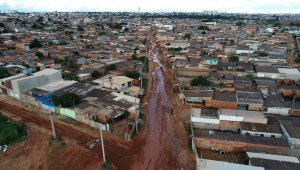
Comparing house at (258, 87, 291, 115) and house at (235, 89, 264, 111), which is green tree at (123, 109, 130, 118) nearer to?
house at (235, 89, 264, 111)

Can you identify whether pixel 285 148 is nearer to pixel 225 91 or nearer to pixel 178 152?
pixel 178 152

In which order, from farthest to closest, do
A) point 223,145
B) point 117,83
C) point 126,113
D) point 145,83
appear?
point 145,83 < point 117,83 < point 126,113 < point 223,145

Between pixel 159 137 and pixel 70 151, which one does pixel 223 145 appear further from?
pixel 70 151

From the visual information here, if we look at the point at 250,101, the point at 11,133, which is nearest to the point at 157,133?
the point at 250,101

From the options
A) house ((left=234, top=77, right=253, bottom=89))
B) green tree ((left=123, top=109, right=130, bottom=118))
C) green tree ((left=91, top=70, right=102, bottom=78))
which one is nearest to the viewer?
green tree ((left=123, top=109, right=130, bottom=118))

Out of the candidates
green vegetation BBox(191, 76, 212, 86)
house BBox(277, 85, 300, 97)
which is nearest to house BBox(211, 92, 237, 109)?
green vegetation BBox(191, 76, 212, 86)

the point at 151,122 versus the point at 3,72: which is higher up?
the point at 3,72

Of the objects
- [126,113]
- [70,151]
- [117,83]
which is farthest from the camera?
[117,83]
